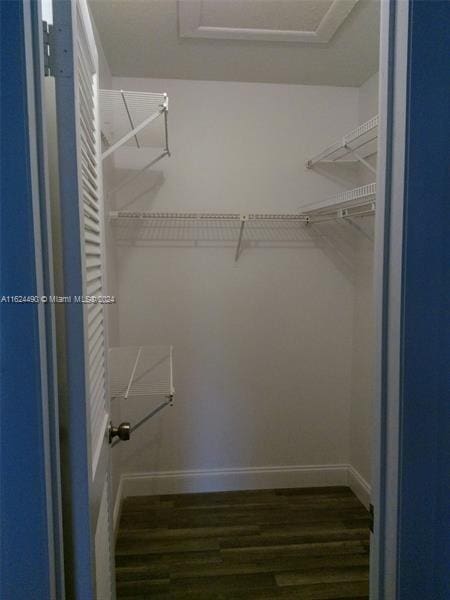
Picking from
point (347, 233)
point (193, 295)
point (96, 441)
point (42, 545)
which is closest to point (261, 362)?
point (193, 295)

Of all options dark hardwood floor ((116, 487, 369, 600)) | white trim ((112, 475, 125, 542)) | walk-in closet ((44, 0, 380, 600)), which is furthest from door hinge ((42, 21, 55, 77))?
white trim ((112, 475, 125, 542))

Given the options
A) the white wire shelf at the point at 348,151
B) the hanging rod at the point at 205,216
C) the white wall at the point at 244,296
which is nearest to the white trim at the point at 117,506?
the white wall at the point at 244,296

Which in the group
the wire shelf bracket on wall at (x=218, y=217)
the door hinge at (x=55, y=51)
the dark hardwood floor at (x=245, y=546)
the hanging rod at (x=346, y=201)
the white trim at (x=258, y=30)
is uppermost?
the white trim at (x=258, y=30)

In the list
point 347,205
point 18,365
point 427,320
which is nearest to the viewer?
point 18,365

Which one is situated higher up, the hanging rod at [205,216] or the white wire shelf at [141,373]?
the hanging rod at [205,216]

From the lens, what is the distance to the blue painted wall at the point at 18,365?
2.10ft

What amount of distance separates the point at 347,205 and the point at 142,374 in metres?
1.30

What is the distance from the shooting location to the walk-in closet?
7.04 feet

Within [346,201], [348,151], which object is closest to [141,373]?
[346,201]

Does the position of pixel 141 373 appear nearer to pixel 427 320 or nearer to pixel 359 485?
pixel 427 320

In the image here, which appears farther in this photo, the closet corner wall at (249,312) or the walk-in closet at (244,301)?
the closet corner wall at (249,312)

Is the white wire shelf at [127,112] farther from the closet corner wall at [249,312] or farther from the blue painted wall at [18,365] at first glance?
the blue painted wall at [18,365]

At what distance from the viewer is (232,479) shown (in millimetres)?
2621

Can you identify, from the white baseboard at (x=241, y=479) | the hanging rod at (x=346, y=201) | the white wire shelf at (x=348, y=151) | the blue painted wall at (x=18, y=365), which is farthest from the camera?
the white baseboard at (x=241, y=479)
